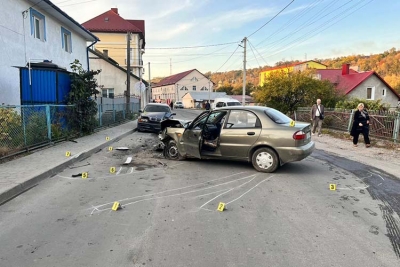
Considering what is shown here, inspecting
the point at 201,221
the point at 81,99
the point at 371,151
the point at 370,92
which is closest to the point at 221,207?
the point at 201,221

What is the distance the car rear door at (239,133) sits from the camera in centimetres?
707

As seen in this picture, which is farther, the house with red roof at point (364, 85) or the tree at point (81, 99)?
the house with red roof at point (364, 85)

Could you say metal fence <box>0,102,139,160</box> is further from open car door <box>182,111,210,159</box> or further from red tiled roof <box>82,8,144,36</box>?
red tiled roof <box>82,8,144,36</box>

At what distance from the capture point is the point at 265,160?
6953 millimetres

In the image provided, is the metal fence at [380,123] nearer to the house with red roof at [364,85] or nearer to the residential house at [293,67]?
the residential house at [293,67]

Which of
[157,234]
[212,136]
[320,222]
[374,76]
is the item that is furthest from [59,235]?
[374,76]

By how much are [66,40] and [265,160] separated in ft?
51.5

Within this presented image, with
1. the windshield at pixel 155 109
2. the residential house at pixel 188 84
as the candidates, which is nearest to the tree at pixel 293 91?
the windshield at pixel 155 109

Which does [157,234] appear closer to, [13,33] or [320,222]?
[320,222]

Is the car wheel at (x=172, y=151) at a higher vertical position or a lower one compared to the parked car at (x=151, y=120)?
lower

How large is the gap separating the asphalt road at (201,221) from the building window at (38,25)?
10.1 meters

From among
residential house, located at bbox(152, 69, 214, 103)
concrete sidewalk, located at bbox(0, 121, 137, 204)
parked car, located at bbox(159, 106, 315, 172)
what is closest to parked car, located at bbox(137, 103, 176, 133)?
concrete sidewalk, located at bbox(0, 121, 137, 204)

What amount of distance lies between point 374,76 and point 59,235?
4582 cm

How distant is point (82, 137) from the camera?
12.3m
